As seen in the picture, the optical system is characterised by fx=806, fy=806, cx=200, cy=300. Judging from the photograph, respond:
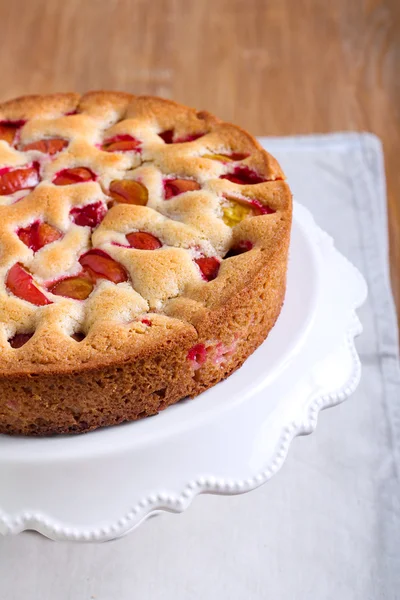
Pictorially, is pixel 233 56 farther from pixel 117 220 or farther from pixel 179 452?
pixel 179 452

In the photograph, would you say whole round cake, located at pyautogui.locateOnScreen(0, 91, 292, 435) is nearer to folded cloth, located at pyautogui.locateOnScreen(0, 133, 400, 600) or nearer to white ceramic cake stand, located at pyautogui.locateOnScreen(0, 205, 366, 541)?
white ceramic cake stand, located at pyautogui.locateOnScreen(0, 205, 366, 541)

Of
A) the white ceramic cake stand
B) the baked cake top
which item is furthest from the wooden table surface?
the white ceramic cake stand

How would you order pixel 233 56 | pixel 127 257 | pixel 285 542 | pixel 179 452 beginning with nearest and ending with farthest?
pixel 179 452
pixel 127 257
pixel 285 542
pixel 233 56

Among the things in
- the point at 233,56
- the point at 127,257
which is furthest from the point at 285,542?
the point at 233,56

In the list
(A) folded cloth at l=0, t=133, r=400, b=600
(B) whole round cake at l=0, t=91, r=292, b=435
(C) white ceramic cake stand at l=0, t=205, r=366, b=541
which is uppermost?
(B) whole round cake at l=0, t=91, r=292, b=435

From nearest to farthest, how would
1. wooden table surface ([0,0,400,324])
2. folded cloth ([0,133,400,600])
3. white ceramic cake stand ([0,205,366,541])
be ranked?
white ceramic cake stand ([0,205,366,541]) → folded cloth ([0,133,400,600]) → wooden table surface ([0,0,400,324])

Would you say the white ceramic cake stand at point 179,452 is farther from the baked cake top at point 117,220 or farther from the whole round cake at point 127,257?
the baked cake top at point 117,220

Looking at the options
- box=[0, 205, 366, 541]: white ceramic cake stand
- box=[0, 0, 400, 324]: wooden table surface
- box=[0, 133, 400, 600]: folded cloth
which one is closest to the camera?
box=[0, 205, 366, 541]: white ceramic cake stand

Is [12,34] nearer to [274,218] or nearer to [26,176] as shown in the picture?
[26,176]
